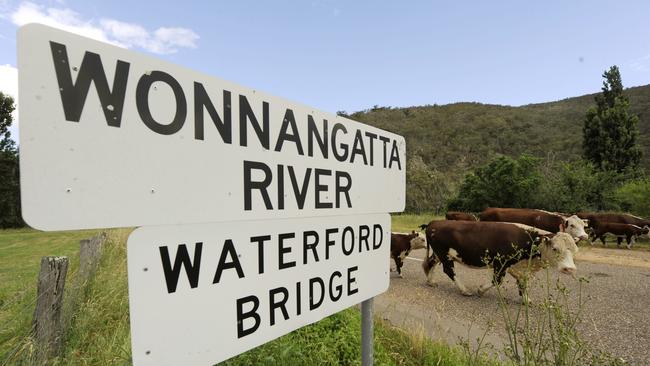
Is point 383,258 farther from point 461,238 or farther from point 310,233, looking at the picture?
point 461,238

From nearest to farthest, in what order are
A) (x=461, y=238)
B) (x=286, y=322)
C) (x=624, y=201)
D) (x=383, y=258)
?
(x=286, y=322) < (x=383, y=258) < (x=461, y=238) < (x=624, y=201)

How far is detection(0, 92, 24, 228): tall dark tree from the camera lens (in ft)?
86.4

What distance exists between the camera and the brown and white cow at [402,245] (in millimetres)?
8234

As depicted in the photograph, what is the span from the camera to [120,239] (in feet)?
26.8

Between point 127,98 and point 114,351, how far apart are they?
2886mm

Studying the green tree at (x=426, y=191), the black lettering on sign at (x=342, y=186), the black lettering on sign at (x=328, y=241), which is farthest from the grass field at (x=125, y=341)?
the green tree at (x=426, y=191)

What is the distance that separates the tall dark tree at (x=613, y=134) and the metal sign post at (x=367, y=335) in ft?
98.2

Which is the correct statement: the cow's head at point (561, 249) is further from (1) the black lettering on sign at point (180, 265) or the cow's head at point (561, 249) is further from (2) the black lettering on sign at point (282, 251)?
(1) the black lettering on sign at point (180, 265)

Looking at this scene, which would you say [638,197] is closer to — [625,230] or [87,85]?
[625,230]

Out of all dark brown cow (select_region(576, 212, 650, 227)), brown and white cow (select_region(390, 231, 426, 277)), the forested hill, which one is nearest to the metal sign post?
brown and white cow (select_region(390, 231, 426, 277))

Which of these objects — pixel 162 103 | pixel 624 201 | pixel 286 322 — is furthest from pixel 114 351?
pixel 624 201

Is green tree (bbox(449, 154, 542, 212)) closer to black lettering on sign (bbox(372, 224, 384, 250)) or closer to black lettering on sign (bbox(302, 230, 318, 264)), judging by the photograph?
black lettering on sign (bbox(372, 224, 384, 250))

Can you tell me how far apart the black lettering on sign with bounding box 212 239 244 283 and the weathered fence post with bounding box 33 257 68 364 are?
2.99m

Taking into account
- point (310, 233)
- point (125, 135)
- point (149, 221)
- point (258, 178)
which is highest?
point (125, 135)
